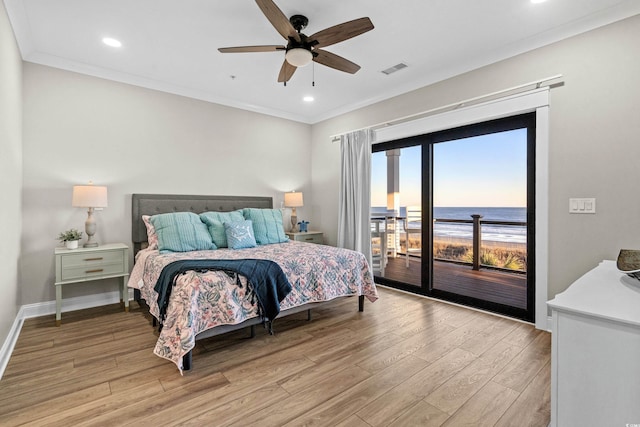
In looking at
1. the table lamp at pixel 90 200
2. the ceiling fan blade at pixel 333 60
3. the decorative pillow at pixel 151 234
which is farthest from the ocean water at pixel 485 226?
the table lamp at pixel 90 200

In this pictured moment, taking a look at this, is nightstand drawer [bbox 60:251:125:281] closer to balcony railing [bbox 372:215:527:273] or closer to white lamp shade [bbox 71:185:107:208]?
white lamp shade [bbox 71:185:107:208]

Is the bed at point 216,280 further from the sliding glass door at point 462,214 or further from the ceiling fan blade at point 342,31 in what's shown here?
the ceiling fan blade at point 342,31

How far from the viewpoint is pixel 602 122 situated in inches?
102

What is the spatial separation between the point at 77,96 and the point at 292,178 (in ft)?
9.94

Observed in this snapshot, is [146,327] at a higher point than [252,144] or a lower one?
lower

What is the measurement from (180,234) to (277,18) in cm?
237

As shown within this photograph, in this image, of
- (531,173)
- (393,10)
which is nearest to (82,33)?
(393,10)

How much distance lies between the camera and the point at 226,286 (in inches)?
93.2

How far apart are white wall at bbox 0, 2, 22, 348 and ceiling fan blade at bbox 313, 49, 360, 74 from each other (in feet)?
7.75

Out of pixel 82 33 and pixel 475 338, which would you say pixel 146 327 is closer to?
pixel 82 33

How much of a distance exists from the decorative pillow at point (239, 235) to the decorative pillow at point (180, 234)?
8.6 inches

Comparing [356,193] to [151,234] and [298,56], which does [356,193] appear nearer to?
[298,56]

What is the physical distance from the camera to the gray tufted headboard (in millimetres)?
3803

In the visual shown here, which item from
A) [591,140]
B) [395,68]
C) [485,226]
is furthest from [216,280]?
[485,226]
